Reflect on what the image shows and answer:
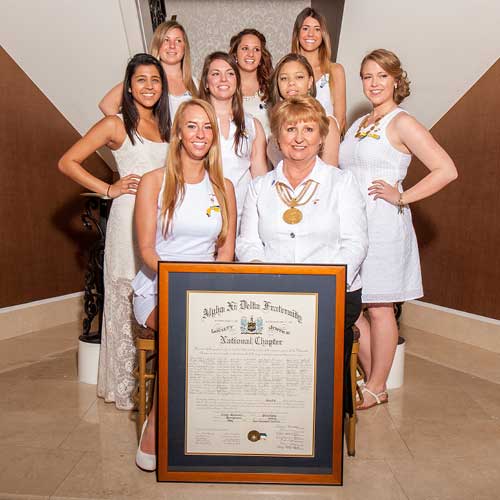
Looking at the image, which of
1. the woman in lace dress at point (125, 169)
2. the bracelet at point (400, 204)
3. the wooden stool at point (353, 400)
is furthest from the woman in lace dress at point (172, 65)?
the wooden stool at point (353, 400)

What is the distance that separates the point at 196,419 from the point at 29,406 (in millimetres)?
Result: 1169

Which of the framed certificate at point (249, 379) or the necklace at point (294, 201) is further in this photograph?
the necklace at point (294, 201)

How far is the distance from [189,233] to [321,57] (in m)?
1.21

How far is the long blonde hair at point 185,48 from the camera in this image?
10.2 feet

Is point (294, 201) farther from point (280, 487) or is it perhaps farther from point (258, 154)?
point (280, 487)

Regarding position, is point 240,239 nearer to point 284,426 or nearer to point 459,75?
point 284,426

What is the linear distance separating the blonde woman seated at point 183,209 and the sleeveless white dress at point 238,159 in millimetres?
389

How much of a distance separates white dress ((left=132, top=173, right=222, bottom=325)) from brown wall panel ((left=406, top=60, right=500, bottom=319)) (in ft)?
7.27

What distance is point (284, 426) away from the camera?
227cm

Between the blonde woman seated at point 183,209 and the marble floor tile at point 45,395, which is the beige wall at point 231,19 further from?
the marble floor tile at point 45,395

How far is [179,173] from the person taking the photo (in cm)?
247

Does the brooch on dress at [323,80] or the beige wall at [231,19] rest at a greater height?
the beige wall at [231,19]

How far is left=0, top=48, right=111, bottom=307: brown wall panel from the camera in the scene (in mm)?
4234

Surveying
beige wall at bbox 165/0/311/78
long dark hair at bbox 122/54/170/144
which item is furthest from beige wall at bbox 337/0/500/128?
long dark hair at bbox 122/54/170/144
